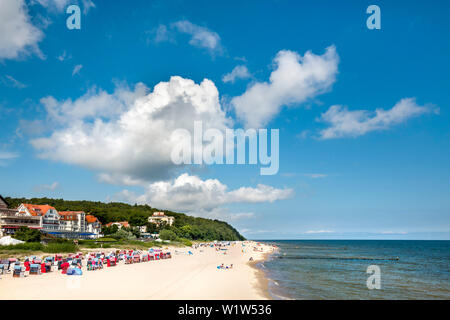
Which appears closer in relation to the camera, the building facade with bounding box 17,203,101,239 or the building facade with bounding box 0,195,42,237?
the building facade with bounding box 0,195,42,237

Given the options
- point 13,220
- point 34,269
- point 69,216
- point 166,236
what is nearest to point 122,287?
point 34,269

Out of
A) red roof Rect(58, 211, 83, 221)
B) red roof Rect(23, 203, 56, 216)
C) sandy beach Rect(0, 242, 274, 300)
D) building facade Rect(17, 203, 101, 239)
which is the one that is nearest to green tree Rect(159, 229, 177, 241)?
building facade Rect(17, 203, 101, 239)

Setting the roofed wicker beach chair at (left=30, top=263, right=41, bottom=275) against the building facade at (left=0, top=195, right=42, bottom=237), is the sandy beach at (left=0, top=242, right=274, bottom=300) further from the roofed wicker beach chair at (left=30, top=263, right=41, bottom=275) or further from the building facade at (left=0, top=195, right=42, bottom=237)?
the building facade at (left=0, top=195, right=42, bottom=237)

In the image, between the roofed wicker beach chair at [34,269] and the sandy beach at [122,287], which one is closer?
the sandy beach at [122,287]

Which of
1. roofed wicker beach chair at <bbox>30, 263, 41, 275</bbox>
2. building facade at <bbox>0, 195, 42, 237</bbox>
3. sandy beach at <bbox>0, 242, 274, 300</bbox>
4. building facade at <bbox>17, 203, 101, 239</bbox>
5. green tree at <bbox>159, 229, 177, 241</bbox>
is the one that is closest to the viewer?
sandy beach at <bbox>0, 242, 274, 300</bbox>

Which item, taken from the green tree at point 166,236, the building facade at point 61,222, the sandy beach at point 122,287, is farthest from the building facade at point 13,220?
the sandy beach at point 122,287

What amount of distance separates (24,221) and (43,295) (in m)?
62.5

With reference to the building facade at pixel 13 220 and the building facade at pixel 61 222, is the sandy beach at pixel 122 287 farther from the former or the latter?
the building facade at pixel 61 222

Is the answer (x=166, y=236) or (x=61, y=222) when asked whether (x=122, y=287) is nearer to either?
(x=166, y=236)

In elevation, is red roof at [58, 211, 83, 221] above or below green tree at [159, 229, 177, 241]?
above
